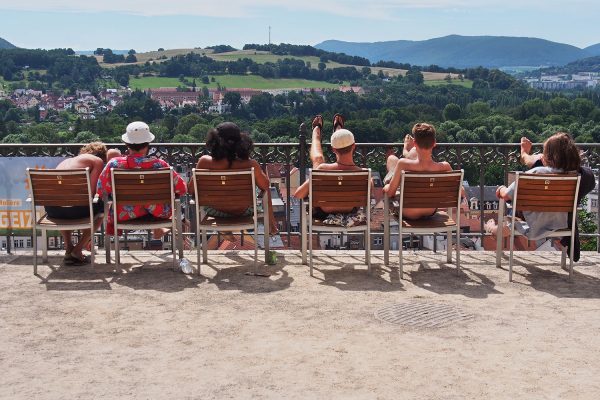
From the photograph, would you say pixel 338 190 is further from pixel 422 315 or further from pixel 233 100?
pixel 233 100

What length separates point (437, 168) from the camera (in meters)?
7.41

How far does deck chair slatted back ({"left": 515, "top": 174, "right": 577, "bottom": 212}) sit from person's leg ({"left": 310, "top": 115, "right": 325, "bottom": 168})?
6.15 ft

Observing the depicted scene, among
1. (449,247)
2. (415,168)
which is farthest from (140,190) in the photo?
(449,247)

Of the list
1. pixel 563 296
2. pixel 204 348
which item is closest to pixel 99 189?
pixel 204 348

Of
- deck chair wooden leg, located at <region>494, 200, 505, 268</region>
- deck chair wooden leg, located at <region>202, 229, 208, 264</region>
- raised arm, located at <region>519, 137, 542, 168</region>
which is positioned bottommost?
deck chair wooden leg, located at <region>202, 229, 208, 264</region>

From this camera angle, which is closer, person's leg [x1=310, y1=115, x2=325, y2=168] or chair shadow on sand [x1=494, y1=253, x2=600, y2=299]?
chair shadow on sand [x1=494, y1=253, x2=600, y2=299]

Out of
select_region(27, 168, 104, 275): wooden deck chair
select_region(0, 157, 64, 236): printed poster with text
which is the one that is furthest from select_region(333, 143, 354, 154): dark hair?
select_region(0, 157, 64, 236): printed poster with text

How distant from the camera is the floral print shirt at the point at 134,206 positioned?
7379mm

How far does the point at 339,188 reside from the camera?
7.20 meters

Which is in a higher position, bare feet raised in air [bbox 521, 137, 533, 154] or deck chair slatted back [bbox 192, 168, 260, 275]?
bare feet raised in air [bbox 521, 137, 533, 154]

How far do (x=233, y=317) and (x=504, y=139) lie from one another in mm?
62378

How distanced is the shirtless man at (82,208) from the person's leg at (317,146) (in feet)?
6.46

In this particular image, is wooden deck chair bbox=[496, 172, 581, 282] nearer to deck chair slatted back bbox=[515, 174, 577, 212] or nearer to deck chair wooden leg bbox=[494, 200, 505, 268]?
deck chair slatted back bbox=[515, 174, 577, 212]

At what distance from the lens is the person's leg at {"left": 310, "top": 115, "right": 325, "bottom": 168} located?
25.7 ft
